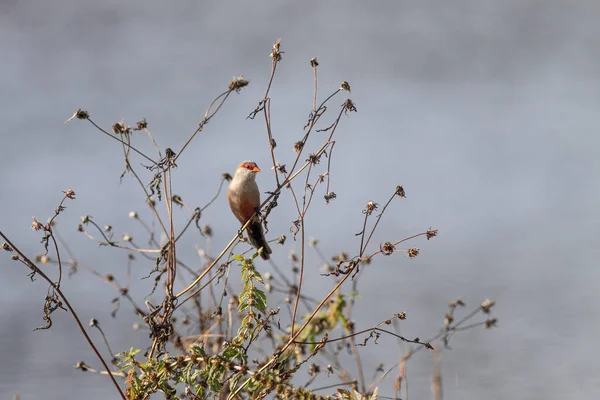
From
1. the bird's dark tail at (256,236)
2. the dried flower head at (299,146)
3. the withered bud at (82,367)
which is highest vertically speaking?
the bird's dark tail at (256,236)

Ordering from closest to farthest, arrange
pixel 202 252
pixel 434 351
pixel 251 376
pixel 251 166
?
pixel 251 376 → pixel 434 351 → pixel 202 252 → pixel 251 166

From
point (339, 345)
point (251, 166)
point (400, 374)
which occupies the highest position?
point (251, 166)

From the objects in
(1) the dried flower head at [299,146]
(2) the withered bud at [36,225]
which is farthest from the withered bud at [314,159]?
(2) the withered bud at [36,225]

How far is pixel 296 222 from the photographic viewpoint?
3121mm

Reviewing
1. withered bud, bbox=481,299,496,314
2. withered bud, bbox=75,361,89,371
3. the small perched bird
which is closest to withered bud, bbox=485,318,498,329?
withered bud, bbox=481,299,496,314

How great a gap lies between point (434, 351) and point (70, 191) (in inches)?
65.4

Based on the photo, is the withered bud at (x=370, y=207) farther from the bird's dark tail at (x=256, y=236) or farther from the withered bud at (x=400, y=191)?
the bird's dark tail at (x=256, y=236)

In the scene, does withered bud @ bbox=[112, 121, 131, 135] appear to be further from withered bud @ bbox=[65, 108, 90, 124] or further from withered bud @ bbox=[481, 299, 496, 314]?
withered bud @ bbox=[481, 299, 496, 314]

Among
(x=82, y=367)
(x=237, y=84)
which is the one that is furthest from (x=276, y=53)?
(x=82, y=367)

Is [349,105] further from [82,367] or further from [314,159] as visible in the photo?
[82,367]

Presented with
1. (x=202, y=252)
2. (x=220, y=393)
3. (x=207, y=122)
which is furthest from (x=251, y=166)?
(x=220, y=393)

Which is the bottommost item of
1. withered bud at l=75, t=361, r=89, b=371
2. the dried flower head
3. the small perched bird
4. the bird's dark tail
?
withered bud at l=75, t=361, r=89, b=371

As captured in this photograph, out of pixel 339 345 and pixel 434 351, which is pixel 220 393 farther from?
pixel 339 345

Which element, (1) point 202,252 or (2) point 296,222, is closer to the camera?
(2) point 296,222
